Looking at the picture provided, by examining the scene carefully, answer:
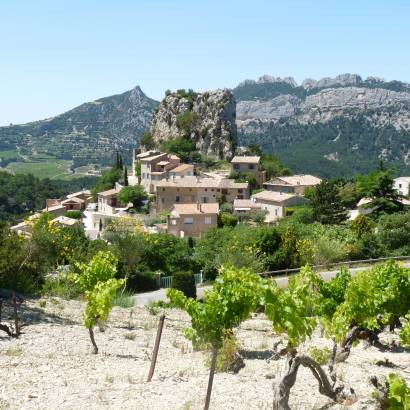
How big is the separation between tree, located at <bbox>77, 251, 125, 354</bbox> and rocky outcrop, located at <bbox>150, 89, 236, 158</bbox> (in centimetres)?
7615

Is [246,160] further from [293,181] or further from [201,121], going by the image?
[201,121]

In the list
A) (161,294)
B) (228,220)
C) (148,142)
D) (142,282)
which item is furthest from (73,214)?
(161,294)

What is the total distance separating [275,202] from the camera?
7019cm

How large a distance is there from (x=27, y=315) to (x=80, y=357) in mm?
5142

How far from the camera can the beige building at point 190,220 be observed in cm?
6147

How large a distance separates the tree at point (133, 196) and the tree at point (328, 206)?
98.0ft

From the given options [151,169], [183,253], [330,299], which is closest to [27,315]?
[330,299]

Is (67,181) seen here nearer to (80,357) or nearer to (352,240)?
(352,240)

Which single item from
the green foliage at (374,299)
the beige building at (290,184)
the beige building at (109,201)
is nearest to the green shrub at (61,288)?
the green foliage at (374,299)

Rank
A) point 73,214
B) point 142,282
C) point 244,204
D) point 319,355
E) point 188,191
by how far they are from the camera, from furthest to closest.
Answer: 1. point 73,214
2. point 188,191
3. point 244,204
4. point 142,282
5. point 319,355

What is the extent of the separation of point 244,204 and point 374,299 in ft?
187

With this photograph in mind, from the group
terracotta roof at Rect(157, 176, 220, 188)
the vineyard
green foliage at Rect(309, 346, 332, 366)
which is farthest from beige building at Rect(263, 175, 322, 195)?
green foliage at Rect(309, 346, 332, 366)

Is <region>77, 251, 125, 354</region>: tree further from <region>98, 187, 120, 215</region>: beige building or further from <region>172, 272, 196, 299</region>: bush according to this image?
<region>98, 187, 120, 215</region>: beige building

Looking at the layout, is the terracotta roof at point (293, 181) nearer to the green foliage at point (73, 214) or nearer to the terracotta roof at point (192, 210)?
the terracotta roof at point (192, 210)
